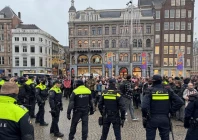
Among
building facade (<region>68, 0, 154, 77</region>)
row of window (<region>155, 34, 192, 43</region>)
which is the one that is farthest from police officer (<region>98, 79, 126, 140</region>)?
row of window (<region>155, 34, 192, 43</region>)

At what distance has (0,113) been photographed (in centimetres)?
288

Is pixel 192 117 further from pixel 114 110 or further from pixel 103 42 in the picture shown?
pixel 103 42

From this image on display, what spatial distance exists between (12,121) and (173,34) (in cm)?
5564

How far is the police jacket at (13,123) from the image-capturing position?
2.80 meters

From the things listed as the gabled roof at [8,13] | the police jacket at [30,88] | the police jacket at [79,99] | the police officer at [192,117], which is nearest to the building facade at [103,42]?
the gabled roof at [8,13]

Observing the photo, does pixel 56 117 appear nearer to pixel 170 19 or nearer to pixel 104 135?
pixel 104 135

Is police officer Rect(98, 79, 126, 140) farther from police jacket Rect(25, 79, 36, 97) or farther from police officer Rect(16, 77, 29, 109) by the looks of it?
police jacket Rect(25, 79, 36, 97)

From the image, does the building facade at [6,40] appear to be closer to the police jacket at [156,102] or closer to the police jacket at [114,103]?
the police jacket at [114,103]

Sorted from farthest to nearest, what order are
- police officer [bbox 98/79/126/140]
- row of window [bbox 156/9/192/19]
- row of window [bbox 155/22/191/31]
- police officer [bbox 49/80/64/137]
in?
row of window [bbox 155/22/191/31] → row of window [bbox 156/9/192/19] → police officer [bbox 49/80/64/137] → police officer [bbox 98/79/126/140]

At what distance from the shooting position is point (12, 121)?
9.29 ft

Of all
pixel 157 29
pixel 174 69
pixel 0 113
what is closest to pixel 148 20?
pixel 157 29

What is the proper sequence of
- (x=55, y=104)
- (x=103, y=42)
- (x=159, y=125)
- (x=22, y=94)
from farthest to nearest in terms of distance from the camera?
(x=103, y=42) → (x=22, y=94) → (x=55, y=104) → (x=159, y=125)

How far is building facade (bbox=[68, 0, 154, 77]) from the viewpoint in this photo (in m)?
54.9

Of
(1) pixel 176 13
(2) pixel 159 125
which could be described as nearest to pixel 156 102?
(2) pixel 159 125
